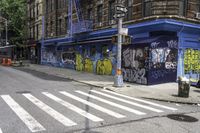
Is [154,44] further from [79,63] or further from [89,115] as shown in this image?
[79,63]

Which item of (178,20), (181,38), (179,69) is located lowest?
(179,69)

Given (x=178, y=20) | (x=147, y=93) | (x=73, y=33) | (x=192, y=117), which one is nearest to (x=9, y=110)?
(x=192, y=117)

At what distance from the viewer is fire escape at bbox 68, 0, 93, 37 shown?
79.2 ft

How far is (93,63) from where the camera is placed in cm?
2392

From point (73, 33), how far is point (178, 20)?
12123 mm

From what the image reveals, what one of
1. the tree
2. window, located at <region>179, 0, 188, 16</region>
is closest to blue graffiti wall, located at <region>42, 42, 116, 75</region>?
window, located at <region>179, 0, 188, 16</region>

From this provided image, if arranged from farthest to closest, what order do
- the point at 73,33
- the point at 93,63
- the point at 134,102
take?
1. the point at 73,33
2. the point at 93,63
3. the point at 134,102

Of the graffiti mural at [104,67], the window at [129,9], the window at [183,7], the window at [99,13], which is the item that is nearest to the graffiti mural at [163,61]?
the window at [183,7]

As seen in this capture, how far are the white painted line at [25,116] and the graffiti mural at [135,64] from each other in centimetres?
873

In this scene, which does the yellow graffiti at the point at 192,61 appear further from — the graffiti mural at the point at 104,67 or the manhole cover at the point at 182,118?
the manhole cover at the point at 182,118

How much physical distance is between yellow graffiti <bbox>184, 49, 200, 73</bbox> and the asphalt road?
7.54 metres

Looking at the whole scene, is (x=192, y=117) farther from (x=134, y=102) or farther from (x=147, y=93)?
(x=147, y=93)

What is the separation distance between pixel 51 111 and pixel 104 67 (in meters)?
13.8

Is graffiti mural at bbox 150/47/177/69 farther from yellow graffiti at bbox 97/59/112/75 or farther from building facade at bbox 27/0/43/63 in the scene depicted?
building facade at bbox 27/0/43/63
